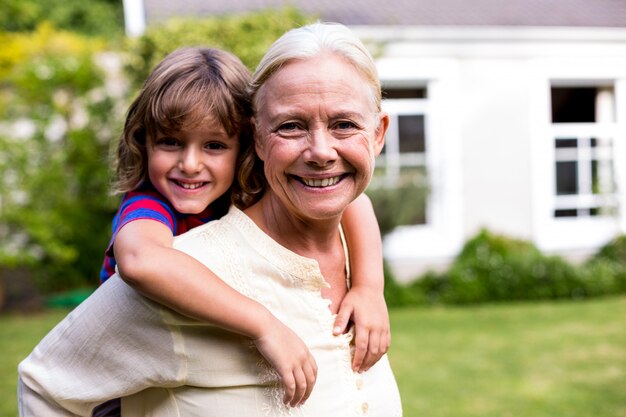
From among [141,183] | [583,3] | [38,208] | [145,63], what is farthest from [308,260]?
[583,3]

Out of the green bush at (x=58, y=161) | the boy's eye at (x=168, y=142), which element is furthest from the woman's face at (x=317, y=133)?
the green bush at (x=58, y=161)

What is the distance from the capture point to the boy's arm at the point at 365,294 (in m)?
1.80

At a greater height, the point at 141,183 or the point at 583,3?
the point at 583,3

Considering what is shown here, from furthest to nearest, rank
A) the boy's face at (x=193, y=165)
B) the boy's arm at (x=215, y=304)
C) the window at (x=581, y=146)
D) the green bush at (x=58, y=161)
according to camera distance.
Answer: the window at (x=581, y=146) < the green bush at (x=58, y=161) < the boy's face at (x=193, y=165) < the boy's arm at (x=215, y=304)

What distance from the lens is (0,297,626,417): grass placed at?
21.0 feet

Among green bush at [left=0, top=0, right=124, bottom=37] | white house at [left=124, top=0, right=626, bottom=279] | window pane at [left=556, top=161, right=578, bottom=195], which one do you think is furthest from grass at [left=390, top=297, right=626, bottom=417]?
green bush at [left=0, top=0, right=124, bottom=37]

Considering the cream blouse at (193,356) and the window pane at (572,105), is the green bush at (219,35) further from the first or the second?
the cream blouse at (193,356)

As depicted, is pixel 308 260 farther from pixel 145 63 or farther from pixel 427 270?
pixel 427 270

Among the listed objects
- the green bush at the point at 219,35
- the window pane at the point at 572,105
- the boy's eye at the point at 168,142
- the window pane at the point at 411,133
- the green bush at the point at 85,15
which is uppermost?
the green bush at the point at 85,15

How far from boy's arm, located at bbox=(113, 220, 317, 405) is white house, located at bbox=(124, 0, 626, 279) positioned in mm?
9073

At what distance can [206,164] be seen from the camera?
2064 millimetres

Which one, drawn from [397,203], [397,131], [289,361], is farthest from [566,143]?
[289,361]

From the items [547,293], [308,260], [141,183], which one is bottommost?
[547,293]

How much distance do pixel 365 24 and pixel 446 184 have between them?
2.77 m
